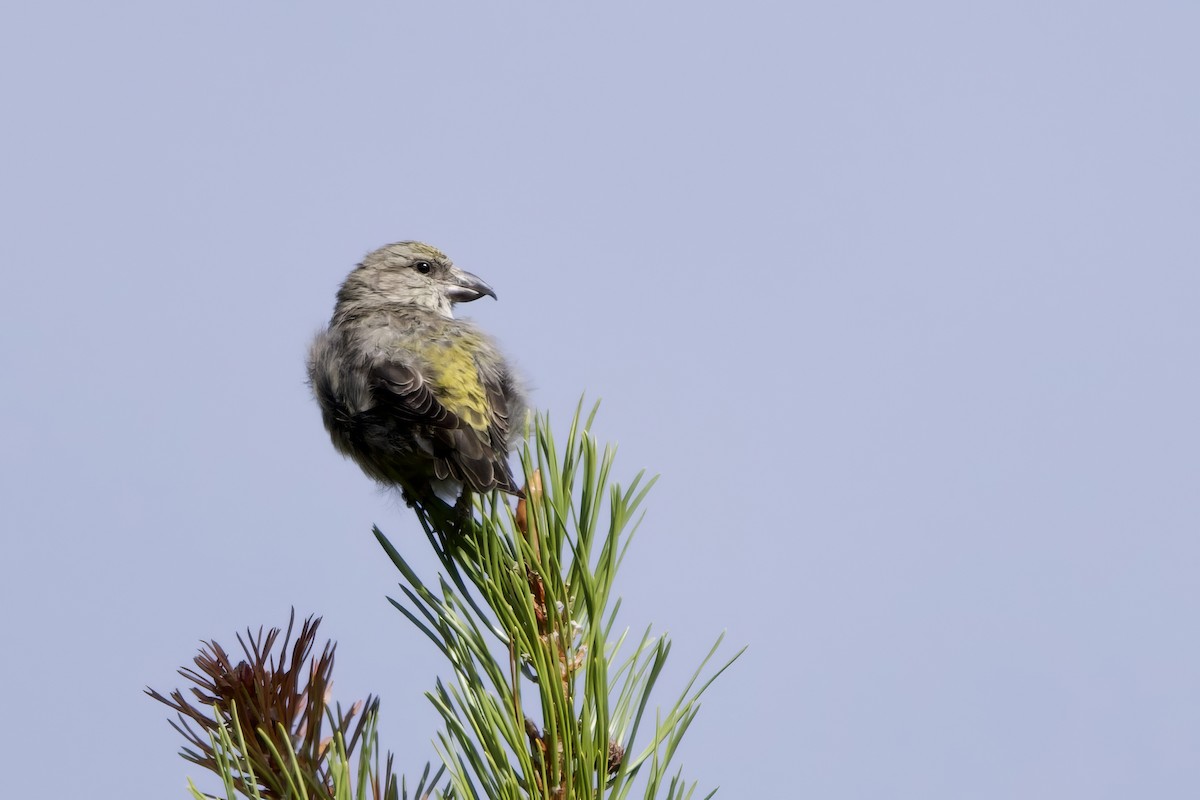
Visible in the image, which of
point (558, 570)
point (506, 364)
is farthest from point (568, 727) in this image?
point (506, 364)

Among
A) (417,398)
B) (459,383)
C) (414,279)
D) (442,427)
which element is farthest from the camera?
(414,279)

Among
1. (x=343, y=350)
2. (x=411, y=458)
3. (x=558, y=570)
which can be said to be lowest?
(x=558, y=570)

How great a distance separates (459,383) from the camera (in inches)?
189

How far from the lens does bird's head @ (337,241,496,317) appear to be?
22.3ft

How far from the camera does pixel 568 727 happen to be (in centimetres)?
223

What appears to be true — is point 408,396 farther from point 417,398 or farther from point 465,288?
point 465,288

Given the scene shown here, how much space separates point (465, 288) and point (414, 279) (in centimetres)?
31

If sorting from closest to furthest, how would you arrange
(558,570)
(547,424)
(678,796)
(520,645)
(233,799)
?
1. (233,799)
2. (678,796)
3. (520,645)
4. (558,570)
5. (547,424)

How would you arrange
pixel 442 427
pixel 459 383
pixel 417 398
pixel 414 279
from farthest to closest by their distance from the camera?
1. pixel 414 279
2. pixel 459 383
3. pixel 417 398
4. pixel 442 427

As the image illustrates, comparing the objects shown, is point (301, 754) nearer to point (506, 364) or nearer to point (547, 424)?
point (547, 424)

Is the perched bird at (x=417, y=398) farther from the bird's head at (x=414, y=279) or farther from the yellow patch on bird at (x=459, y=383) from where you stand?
the bird's head at (x=414, y=279)

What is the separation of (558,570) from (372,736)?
60 cm

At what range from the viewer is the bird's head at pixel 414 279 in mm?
6800

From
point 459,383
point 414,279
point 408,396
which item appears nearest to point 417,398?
point 408,396
